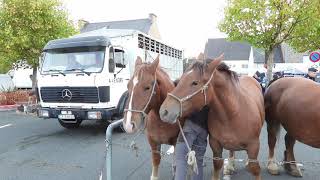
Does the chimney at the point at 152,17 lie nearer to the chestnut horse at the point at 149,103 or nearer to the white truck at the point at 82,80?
the white truck at the point at 82,80

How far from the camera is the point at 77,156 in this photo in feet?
25.1

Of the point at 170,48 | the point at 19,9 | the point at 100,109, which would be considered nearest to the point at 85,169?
the point at 100,109

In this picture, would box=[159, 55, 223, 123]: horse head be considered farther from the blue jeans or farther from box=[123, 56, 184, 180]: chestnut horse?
the blue jeans

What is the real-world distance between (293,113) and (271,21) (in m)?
16.1

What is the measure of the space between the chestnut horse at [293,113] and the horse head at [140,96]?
197 cm

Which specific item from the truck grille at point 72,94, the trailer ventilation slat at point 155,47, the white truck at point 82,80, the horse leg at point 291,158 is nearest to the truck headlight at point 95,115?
the white truck at point 82,80

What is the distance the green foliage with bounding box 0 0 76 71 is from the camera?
1723cm

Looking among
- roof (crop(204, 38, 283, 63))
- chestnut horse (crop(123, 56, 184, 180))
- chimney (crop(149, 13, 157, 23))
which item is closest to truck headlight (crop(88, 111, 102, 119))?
chestnut horse (crop(123, 56, 184, 180))

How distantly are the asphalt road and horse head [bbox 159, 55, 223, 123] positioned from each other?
1600 millimetres

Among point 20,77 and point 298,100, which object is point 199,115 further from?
point 20,77

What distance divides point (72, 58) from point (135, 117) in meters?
6.35

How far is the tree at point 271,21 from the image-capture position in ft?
64.7

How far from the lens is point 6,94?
18859 mm

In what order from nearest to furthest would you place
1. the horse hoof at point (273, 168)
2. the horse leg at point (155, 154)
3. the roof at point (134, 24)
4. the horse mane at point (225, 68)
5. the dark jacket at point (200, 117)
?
1. the horse mane at point (225, 68)
2. the dark jacket at point (200, 117)
3. the horse leg at point (155, 154)
4. the horse hoof at point (273, 168)
5. the roof at point (134, 24)
